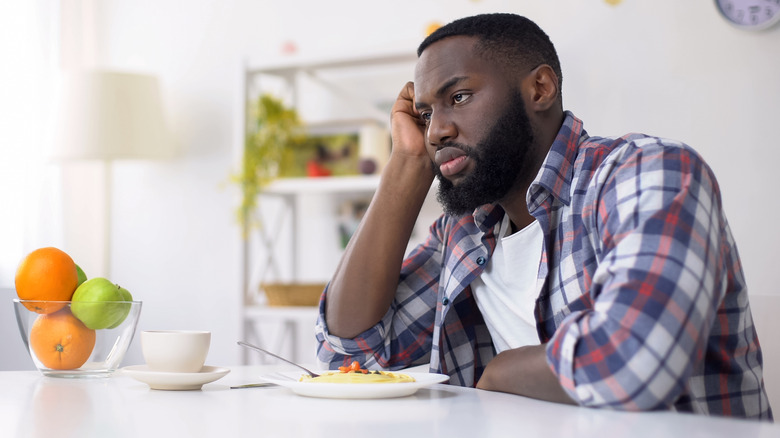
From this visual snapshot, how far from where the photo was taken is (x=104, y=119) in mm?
2947

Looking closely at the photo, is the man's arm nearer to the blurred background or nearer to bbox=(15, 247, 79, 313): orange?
bbox=(15, 247, 79, 313): orange

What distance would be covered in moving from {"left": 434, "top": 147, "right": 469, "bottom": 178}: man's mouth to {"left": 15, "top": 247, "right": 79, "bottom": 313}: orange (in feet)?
2.09

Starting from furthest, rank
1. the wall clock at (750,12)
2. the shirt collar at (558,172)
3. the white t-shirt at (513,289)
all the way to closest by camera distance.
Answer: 1. the wall clock at (750,12)
2. the white t-shirt at (513,289)
3. the shirt collar at (558,172)

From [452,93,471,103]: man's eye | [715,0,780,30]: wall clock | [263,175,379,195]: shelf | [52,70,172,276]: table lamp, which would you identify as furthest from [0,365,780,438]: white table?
[52,70,172,276]: table lamp

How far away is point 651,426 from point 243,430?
0.39 m

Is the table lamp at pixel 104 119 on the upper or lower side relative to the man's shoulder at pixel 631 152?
upper

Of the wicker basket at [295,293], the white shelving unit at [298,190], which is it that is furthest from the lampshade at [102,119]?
the wicker basket at [295,293]

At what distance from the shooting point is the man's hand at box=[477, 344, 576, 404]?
36.0 inches

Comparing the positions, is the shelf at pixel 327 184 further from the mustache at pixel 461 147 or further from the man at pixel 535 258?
the mustache at pixel 461 147

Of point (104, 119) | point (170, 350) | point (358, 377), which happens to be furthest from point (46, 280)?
point (104, 119)

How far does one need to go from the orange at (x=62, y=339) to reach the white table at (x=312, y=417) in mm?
102

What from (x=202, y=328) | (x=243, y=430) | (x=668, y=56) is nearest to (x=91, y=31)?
(x=202, y=328)

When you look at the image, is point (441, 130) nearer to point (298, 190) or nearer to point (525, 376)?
point (525, 376)

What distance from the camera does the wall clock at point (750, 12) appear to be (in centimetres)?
237
